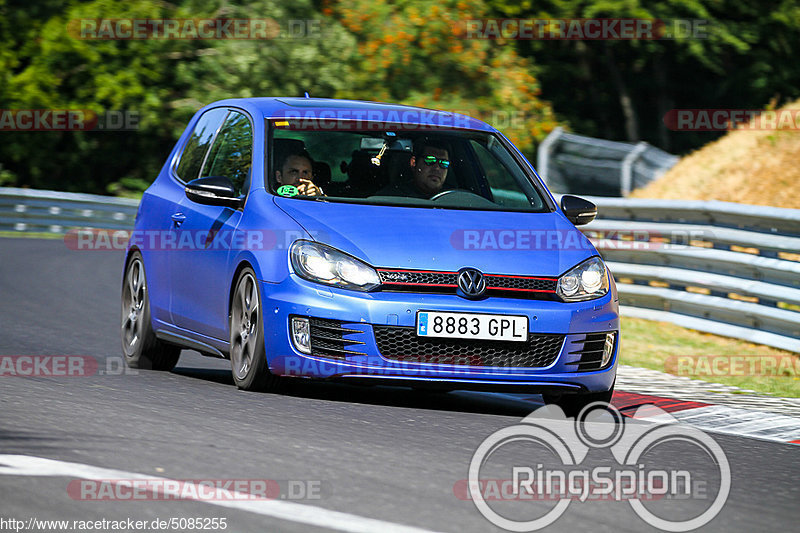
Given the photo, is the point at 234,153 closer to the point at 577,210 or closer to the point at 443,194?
the point at 443,194

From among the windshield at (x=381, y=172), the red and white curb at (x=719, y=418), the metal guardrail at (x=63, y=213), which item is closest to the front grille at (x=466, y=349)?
the red and white curb at (x=719, y=418)

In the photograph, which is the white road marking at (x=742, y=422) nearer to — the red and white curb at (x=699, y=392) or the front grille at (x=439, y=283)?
the red and white curb at (x=699, y=392)

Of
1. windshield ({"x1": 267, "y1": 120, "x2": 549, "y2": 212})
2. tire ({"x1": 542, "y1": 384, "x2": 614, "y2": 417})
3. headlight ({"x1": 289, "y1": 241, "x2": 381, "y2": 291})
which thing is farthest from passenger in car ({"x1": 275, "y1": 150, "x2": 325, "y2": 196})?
tire ({"x1": 542, "y1": 384, "x2": 614, "y2": 417})

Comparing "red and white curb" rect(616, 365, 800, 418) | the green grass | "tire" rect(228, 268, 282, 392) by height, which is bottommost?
the green grass

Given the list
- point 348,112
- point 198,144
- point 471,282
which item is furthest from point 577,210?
point 198,144

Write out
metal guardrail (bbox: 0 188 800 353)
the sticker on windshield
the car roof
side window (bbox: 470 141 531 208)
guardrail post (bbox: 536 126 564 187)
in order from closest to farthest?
the sticker on windshield < side window (bbox: 470 141 531 208) < the car roof < metal guardrail (bbox: 0 188 800 353) < guardrail post (bbox: 536 126 564 187)

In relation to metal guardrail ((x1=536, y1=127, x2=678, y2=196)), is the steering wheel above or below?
above

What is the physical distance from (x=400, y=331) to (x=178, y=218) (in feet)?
7.52

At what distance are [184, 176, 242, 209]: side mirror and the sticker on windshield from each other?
25 cm

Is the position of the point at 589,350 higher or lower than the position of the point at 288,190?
lower

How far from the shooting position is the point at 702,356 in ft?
37.6

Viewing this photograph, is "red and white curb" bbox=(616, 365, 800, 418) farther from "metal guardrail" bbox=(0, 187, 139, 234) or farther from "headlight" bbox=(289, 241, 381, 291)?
"metal guardrail" bbox=(0, 187, 139, 234)

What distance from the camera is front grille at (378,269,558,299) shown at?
7.33 meters

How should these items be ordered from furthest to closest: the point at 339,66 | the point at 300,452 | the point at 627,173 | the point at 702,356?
1. the point at 339,66
2. the point at 627,173
3. the point at 702,356
4. the point at 300,452
